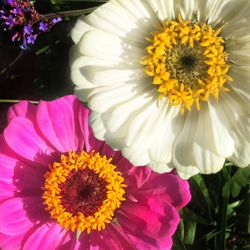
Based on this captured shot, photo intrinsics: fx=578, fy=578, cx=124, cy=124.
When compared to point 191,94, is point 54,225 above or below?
below

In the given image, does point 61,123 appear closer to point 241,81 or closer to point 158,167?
point 158,167

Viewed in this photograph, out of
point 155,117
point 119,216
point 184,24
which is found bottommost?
point 119,216

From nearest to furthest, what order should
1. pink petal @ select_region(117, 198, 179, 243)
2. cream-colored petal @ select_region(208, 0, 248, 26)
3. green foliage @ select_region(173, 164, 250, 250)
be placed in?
cream-colored petal @ select_region(208, 0, 248, 26) → pink petal @ select_region(117, 198, 179, 243) → green foliage @ select_region(173, 164, 250, 250)

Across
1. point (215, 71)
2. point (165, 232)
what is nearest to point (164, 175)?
point (165, 232)

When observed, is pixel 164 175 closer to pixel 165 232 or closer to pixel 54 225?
pixel 165 232

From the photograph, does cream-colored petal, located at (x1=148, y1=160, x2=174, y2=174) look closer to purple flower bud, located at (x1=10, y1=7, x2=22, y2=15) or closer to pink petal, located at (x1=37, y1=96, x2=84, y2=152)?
pink petal, located at (x1=37, y1=96, x2=84, y2=152)

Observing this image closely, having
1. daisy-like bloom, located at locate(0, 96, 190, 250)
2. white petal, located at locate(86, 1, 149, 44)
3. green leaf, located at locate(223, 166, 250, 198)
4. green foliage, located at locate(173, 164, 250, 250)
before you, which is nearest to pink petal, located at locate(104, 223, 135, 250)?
daisy-like bloom, located at locate(0, 96, 190, 250)

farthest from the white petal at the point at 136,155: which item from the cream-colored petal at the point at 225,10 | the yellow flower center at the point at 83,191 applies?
the cream-colored petal at the point at 225,10

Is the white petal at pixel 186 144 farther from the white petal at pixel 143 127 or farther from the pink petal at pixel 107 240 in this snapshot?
the pink petal at pixel 107 240

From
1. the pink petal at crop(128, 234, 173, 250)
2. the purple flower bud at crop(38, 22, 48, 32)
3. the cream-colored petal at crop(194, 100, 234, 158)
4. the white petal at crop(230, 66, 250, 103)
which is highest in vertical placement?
the purple flower bud at crop(38, 22, 48, 32)
